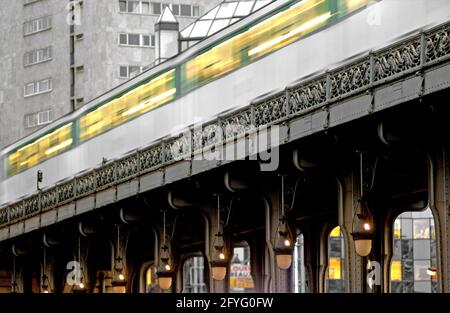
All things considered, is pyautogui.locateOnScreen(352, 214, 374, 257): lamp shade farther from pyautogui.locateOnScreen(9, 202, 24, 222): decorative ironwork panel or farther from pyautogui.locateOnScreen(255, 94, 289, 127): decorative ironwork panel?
pyautogui.locateOnScreen(9, 202, 24, 222): decorative ironwork panel

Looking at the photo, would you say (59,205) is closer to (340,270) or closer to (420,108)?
(420,108)

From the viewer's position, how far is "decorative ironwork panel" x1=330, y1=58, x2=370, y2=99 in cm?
3388

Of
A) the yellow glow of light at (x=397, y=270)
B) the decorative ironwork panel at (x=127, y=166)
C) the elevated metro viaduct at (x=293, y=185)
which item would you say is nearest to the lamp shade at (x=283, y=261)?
the elevated metro viaduct at (x=293, y=185)

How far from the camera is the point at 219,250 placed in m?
48.9

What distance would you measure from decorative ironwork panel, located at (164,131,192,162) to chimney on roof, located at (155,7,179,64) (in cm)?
4713

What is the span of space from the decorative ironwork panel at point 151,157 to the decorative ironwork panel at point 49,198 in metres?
12.3

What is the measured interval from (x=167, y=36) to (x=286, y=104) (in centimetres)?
5987

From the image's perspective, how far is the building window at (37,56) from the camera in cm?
11625

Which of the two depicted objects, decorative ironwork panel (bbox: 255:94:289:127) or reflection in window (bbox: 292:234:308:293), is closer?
decorative ironwork panel (bbox: 255:94:289:127)

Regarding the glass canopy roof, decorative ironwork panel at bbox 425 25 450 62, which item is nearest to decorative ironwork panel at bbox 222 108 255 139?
decorative ironwork panel at bbox 425 25 450 62

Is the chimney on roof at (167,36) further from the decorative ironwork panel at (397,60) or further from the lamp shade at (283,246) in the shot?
the decorative ironwork panel at (397,60)

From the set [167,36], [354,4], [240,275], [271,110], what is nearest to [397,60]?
[354,4]

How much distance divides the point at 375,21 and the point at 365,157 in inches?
140
